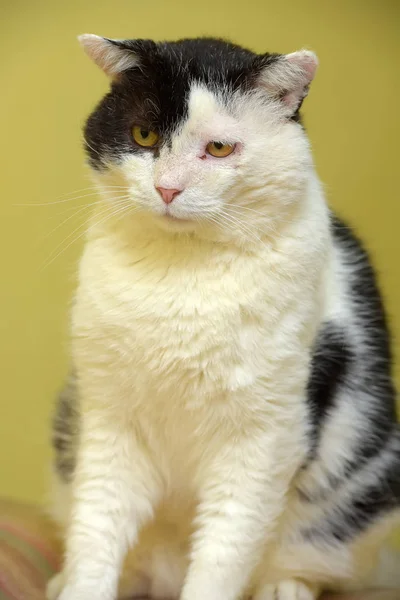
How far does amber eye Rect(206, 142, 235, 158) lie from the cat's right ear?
0.17m

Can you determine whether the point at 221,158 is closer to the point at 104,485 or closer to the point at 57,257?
the point at 104,485

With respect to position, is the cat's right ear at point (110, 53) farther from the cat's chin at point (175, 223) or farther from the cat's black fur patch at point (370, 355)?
the cat's black fur patch at point (370, 355)

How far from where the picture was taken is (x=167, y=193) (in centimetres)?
99

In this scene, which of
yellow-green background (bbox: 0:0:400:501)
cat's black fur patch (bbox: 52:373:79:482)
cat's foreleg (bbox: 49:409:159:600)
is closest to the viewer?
A: cat's foreleg (bbox: 49:409:159:600)

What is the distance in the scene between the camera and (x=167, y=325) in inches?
41.7

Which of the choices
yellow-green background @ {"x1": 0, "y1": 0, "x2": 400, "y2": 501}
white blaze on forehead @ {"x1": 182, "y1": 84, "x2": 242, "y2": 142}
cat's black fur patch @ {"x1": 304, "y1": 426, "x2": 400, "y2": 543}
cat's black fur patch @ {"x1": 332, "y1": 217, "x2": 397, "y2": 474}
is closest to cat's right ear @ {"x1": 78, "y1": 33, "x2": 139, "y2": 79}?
white blaze on forehead @ {"x1": 182, "y1": 84, "x2": 242, "y2": 142}

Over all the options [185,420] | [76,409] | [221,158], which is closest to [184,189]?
[221,158]

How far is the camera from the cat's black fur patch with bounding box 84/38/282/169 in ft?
3.37

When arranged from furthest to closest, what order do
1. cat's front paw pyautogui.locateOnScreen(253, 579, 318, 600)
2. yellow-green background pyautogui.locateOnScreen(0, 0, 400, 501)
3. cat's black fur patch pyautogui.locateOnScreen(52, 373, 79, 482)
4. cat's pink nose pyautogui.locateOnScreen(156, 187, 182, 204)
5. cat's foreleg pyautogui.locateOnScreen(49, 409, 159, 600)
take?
yellow-green background pyautogui.locateOnScreen(0, 0, 400, 501) < cat's black fur patch pyautogui.locateOnScreen(52, 373, 79, 482) < cat's front paw pyautogui.locateOnScreen(253, 579, 318, 600) < cat's foreleg pyautogui.locateOnScreen(49, 409, 159, 600) < cat's pink nose pyautogui.locateOnScreen(156, 187, 182, 204)

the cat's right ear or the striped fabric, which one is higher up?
the cat's right ear

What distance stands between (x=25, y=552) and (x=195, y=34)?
1.10 m

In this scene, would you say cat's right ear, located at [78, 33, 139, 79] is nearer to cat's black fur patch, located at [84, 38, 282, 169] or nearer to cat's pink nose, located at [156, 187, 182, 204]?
cat's black fur patch, located at [84, 38, 282, 169]

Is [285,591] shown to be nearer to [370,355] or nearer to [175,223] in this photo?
[370,355]

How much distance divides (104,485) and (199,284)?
34 centimetres
